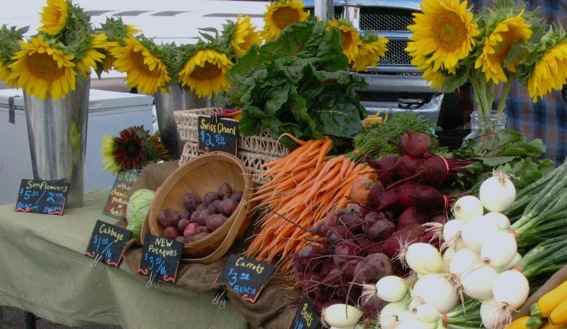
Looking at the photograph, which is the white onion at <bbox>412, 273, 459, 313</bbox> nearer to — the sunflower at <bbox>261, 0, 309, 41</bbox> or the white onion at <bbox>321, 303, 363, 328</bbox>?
the white onion at <bbox>321, 303, 363, 328</bbox>

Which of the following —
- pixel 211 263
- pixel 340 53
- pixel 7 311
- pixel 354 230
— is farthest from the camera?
pixel 7 311

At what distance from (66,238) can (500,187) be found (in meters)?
1.61

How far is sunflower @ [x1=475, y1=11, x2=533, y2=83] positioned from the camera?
1843 millimetres

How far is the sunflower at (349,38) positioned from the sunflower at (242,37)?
31cm

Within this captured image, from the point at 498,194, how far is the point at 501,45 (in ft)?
2.23

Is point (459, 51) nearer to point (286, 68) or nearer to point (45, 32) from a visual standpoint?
point (286, 68)

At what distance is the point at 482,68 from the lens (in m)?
1.92

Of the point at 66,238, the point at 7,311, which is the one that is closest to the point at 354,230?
the point at 66,238

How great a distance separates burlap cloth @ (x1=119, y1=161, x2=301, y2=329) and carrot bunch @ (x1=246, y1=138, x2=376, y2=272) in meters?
0.09

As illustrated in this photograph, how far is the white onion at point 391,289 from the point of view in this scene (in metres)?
1.35

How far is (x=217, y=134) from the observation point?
234 centimetres

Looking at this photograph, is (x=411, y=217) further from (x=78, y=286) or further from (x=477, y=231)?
(x=78, y=286)

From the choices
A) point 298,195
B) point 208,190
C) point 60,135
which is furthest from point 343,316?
point 60,135

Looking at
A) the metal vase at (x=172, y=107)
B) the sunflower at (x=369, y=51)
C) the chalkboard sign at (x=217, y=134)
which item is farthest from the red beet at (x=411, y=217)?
the metal vase at (x=172, y=107)
